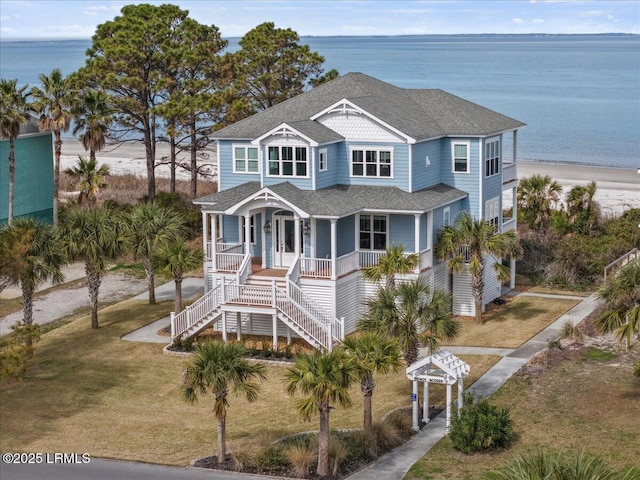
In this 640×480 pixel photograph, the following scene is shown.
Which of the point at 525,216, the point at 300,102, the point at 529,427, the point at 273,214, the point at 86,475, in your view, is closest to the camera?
the point at 86,475

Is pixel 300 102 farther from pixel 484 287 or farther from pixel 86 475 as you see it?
pixel 86 475

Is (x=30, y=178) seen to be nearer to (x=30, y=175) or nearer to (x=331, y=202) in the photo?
(x=30, y=175)

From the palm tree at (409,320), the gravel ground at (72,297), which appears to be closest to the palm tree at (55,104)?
the gravel ground at (72,297)

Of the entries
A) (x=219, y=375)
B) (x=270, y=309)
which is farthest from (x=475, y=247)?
(x=219, y=375)

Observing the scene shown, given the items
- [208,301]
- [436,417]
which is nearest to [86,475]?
[436,417]

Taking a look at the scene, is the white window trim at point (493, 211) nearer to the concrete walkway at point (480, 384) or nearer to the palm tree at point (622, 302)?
the concrete walkway at point (480, 384)

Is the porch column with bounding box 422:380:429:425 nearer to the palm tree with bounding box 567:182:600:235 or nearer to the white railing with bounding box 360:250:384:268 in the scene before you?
the white railing with bounding box 360:250:384:268

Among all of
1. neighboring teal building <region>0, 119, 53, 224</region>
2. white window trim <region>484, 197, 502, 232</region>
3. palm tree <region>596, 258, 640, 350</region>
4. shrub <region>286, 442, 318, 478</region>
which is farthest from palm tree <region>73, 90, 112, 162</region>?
palm tree <region>596, 258, 640, 350</region>
